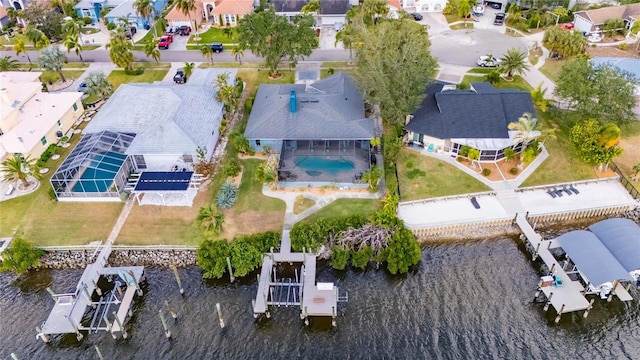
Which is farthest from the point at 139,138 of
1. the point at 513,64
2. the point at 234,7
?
the point at 513,64

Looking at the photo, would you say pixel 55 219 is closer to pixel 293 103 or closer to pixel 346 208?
pixel 293 103

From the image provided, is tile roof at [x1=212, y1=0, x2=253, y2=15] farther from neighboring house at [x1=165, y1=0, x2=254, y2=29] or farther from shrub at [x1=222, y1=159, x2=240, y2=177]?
shrub at [x1=222, y1=159, x2=240, y2=177]

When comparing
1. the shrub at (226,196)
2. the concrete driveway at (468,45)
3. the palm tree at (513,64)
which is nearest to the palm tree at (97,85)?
the shrub at (226,196)

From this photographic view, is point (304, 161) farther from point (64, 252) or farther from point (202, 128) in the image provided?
point (64, 252)

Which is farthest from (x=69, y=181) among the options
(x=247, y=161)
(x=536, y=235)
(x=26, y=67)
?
(x=536, y=235)

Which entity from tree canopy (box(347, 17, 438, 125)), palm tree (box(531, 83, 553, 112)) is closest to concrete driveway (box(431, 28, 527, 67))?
palm tree (box(531, 83, 553, 112))

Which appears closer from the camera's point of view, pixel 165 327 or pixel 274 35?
pixel 165 327

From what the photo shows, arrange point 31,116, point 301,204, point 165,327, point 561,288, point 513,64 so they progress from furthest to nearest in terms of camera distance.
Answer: point 513,64, point 31,116, point 301,204, point 561,288, point 165,327
